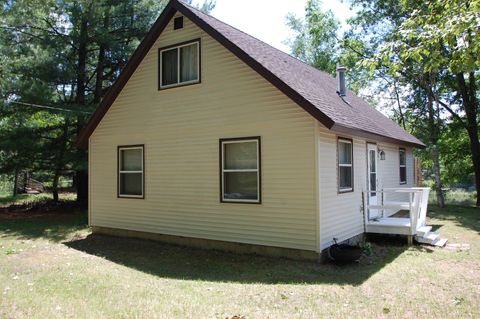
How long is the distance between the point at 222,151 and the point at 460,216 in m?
11.3

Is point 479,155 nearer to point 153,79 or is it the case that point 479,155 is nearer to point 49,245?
point 153,79

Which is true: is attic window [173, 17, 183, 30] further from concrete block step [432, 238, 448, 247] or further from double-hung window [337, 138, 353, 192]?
concrete block step [432, 238, 448, 247]

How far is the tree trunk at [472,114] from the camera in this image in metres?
20.6

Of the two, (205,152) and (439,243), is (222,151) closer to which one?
(205,152)

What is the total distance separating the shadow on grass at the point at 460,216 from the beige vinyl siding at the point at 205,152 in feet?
24.0

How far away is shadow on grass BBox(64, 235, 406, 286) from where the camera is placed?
699 cm

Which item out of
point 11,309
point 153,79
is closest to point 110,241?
point 153,79

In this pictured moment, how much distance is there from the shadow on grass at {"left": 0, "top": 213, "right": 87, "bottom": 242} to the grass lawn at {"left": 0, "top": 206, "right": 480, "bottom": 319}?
148cm

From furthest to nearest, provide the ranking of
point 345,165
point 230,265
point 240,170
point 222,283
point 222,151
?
1. point 345,165
2. point 222,151
3. point 240,170
4. point 230,265
5. point 222,283

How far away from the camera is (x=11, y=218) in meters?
15.7

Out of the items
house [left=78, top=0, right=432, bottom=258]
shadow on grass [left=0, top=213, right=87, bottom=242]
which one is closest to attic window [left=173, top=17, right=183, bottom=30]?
house [left=78, top=0, right=432, bottom=258]

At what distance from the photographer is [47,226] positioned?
1362 cm

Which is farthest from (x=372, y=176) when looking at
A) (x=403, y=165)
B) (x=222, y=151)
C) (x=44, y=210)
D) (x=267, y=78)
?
(x=44, y=210)

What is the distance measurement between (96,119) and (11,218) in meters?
7.11
